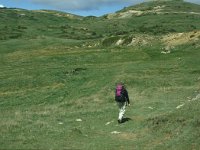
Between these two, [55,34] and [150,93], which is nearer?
[150,93]

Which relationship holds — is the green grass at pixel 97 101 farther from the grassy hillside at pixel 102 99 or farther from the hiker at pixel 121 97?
the hiker at pixel 121 97

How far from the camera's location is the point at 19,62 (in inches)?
3354

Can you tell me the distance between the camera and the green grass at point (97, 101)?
2458 cm

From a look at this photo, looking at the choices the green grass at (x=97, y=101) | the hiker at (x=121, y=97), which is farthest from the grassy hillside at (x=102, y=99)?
the hiker at (x=121, y=97)

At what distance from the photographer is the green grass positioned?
24.6 metres

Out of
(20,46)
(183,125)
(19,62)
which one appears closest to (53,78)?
(19,62)

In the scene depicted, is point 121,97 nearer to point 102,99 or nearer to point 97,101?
point 97,101

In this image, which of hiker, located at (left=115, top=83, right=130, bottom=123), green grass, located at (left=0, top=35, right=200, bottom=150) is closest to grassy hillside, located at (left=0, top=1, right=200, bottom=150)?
green grass, located at (left=0, top=35, right=200, bottom=150)

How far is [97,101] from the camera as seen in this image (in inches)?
1670

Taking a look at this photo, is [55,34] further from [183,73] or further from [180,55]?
[183,73]

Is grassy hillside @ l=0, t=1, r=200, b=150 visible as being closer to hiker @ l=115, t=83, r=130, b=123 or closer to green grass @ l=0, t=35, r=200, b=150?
green grass @ l=0, t=35, r=200, b=150

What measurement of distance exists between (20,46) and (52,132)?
9386cm

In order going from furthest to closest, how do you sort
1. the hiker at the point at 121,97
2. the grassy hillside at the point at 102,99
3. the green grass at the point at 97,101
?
the hiker at the point at 121,97 → the grassy hillside at the point at 102,99 → the green grass at the point at 97,101

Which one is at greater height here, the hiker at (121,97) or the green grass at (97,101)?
the hiker at (121,97)
